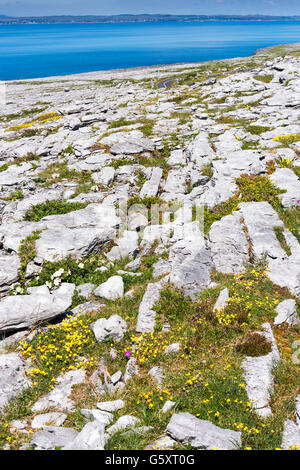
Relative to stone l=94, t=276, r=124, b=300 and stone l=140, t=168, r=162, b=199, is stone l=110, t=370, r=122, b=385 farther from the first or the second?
stone l=140, t=168, r=162, b=199

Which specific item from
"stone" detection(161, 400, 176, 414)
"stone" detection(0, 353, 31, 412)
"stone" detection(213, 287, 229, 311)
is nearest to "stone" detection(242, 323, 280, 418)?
"stone" detection(213, 287, 229, 311)

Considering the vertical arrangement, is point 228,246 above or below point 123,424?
above

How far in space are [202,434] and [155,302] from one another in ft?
13.4

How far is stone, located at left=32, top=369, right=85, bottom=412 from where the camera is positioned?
21.8 ft

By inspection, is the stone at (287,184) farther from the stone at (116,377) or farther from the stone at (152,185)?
the stone at (116,377)

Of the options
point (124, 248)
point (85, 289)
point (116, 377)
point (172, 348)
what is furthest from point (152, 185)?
point (116, 377)

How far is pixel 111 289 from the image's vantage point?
996cm

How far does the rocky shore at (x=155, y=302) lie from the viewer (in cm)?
597

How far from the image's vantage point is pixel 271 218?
1253cm

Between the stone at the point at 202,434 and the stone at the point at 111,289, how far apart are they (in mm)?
4738

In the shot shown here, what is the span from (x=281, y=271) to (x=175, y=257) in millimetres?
3743

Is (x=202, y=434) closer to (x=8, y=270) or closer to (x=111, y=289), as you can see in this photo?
(x=111, y=289)

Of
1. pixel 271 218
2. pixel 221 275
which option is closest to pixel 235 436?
pixel 221 275
